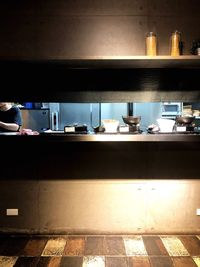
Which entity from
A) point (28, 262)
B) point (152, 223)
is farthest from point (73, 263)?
point (152, 223)

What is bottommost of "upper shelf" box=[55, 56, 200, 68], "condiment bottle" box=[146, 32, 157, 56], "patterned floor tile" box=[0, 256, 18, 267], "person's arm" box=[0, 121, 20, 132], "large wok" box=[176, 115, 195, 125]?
"patterned floor tile" box=[0, 256, 18, 267]

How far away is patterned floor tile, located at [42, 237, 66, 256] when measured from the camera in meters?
2.29

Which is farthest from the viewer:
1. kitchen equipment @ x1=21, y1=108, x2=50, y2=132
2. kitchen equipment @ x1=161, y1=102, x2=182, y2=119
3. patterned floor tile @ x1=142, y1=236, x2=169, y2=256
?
kitchen equipment @ x1=161, y1=102, x2=182, y2=119

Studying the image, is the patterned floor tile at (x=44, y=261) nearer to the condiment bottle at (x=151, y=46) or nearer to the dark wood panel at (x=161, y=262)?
the dark wood panel at (x=161, y=262)

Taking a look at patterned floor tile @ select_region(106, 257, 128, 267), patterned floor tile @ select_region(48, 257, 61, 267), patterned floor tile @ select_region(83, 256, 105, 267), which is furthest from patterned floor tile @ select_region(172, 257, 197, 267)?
patterned floor tile @ select_region(48, 257, 61, 267)

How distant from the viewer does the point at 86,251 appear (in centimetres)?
232

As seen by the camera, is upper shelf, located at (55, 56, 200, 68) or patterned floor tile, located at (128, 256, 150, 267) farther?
patterned floor tile, located at (128, 256, 150, 267)

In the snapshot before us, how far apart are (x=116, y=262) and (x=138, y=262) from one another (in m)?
0.20

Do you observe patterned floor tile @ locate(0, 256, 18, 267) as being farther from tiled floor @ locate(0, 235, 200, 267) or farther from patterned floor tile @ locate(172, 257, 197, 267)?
patterned floor tile @ locate(172, 257, 197, 267)

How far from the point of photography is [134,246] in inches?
94.7

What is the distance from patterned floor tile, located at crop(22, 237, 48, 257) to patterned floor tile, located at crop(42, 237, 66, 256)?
5 cm

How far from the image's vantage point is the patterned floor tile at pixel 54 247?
229 centimetres

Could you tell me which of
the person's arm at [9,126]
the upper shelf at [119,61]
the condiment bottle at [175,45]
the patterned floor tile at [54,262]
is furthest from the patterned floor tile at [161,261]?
the person's arm at [9,126]

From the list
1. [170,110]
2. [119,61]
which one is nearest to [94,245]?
[119,61]
